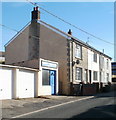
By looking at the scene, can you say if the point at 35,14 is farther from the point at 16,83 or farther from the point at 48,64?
the point at 16,83

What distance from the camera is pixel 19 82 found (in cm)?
1955

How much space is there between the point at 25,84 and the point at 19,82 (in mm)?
957

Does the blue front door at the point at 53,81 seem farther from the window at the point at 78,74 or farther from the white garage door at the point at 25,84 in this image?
the window at the point at 78,74

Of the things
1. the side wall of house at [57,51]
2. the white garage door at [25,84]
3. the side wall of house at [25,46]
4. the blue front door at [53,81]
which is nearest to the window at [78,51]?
the side wall of house at [57,51]

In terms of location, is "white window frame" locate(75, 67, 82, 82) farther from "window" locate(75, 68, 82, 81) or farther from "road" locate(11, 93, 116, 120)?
"road" locate(11, 93, 116, 120)

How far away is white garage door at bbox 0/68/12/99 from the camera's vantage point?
1798cm

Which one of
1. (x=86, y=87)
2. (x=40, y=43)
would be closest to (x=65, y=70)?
(x=86, y=87)

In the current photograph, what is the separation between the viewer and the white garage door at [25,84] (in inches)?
774

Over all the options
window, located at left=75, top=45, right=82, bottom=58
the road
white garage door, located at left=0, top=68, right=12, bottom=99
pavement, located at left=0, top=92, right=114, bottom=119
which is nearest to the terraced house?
window, located at left=75, top=45, right=82, bottom=58

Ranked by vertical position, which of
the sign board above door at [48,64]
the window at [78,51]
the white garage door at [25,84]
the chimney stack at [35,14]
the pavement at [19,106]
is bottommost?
the pavement at [19,106]

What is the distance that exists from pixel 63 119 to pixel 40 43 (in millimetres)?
20695

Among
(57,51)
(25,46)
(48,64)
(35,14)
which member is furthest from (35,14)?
(48,64)

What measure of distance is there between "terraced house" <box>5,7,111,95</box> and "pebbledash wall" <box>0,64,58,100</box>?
0.50 meters

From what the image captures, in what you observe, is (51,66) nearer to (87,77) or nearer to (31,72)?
(31,72)
